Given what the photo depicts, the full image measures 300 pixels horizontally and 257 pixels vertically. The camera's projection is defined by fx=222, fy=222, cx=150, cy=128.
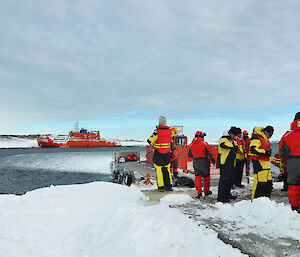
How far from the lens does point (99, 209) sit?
452cm

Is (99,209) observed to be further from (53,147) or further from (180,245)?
(53,147)

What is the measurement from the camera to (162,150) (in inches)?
210

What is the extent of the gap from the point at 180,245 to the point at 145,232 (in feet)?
1.71

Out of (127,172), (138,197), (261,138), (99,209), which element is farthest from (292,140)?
(127,172)

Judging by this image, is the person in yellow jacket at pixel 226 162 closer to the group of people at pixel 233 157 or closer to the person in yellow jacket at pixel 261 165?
the group of people at pixel 233 157

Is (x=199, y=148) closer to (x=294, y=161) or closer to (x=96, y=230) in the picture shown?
(x=294, y=161)

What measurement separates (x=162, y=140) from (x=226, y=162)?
1.58m

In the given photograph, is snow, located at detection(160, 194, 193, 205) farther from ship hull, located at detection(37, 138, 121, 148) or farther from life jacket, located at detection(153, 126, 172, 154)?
ship hull, located at detection(37, 138, 121, 148)

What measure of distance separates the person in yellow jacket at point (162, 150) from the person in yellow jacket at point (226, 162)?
3.98ft

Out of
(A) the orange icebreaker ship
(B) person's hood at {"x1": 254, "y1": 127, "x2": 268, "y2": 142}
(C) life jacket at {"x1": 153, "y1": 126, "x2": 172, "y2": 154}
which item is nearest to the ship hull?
(A) the orange icebreaker ship

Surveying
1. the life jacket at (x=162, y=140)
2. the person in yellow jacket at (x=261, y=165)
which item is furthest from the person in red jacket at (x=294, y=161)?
the life jacket at (x=162, y=140)

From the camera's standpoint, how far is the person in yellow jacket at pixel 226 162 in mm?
5070

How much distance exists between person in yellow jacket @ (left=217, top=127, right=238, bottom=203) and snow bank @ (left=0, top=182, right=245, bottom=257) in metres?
1.50

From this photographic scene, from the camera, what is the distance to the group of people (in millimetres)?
4061
